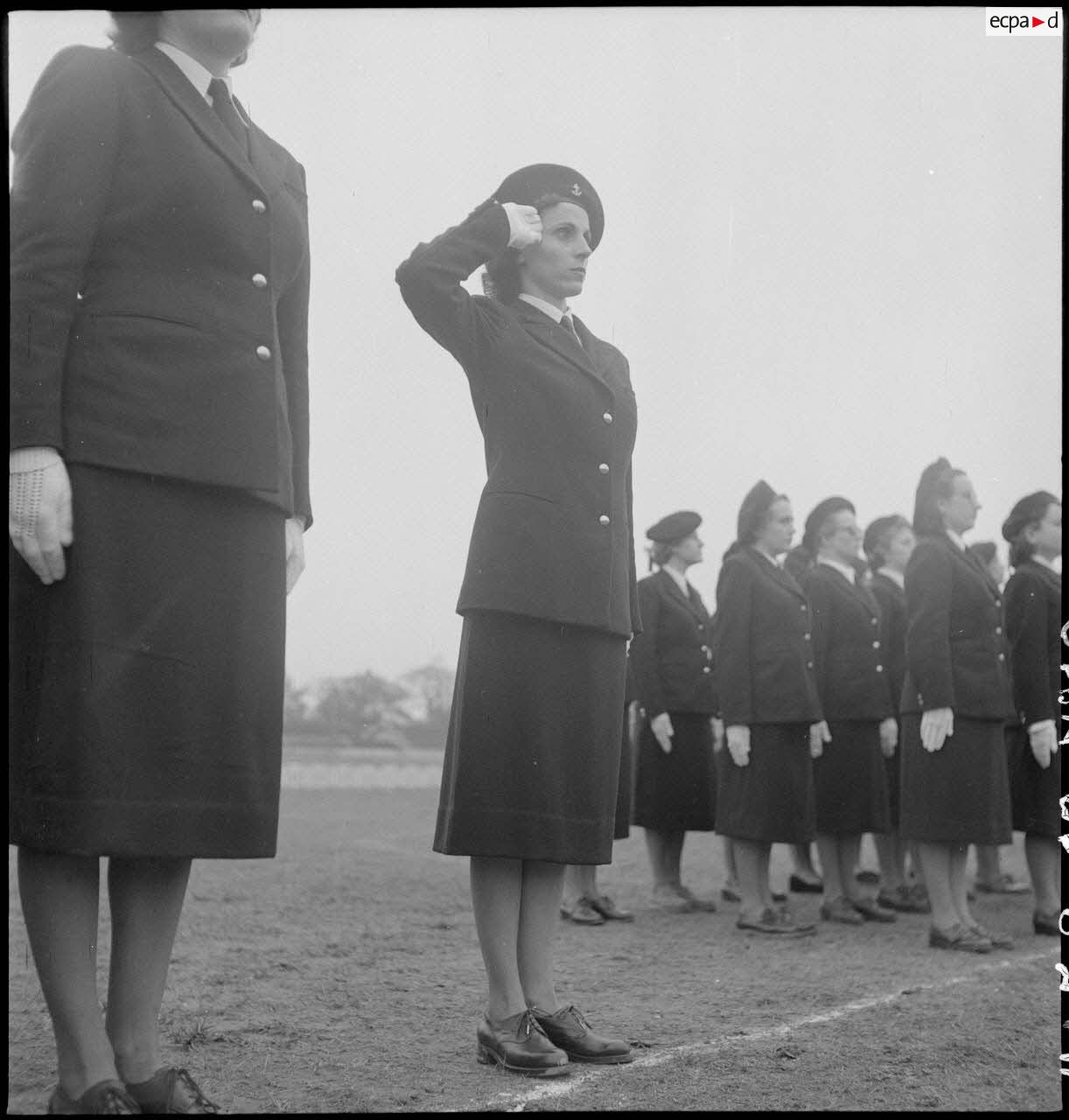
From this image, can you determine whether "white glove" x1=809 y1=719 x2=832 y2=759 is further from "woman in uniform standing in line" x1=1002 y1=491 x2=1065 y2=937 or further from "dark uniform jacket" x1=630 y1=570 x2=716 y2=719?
"woman in uniform standing in line" x1=1002 y1=491 x2=1065 y2=937

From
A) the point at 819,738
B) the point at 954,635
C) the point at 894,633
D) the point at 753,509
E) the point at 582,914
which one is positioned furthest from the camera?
the point at 894,633

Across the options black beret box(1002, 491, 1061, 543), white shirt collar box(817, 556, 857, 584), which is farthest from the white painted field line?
white shirt collar box(817, 556, 857, 584)

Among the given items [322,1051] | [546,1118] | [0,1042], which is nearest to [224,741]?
[0,1042]

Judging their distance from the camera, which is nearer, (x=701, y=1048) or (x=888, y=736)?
(x=701, y=1048)

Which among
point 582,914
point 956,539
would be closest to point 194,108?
point 956,539

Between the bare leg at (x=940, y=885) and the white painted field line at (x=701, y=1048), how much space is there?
0.56 meters

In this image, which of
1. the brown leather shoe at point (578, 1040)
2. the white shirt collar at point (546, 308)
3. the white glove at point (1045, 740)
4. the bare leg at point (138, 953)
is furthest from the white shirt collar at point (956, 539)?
the bare leg at point (138, 953)

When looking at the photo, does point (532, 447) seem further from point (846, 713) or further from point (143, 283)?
point (846, 713)

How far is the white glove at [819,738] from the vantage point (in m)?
7.85

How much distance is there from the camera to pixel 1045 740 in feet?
22.6

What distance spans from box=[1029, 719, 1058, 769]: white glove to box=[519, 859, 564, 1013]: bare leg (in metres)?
3.74

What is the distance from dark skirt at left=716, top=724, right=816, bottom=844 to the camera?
7.02 metres

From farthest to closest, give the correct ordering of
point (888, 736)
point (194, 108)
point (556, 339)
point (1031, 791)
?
1. point (888, 736)
2. point (1031, 791)
3. point (556, 339)
4. point (194, 108)

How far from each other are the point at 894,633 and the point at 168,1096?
637 centimetres
